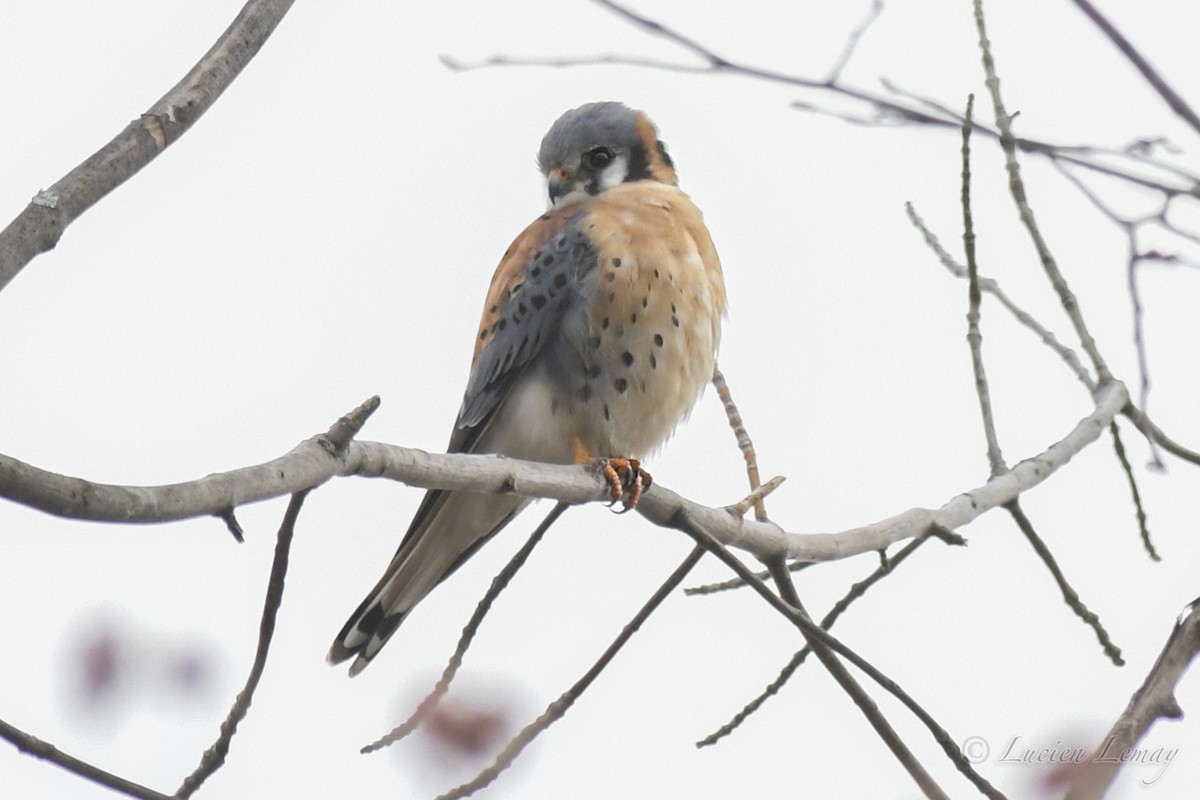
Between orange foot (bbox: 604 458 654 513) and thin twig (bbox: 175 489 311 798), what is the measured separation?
1277 mm

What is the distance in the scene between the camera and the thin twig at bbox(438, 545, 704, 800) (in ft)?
8.56

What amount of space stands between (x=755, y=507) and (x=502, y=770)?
106cm

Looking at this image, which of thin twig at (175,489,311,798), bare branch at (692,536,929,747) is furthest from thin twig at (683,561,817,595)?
thin twig at (175,489,311,798)

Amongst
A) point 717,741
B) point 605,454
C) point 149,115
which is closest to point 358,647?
point 605,454

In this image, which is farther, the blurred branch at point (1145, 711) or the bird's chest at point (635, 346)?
the bird's chest at point (635, 346)

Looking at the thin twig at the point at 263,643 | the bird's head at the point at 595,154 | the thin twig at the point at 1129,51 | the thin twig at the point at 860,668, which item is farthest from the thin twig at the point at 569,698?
the bird's head at the point at 595,154

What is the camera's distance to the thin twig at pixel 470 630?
8.82 ft

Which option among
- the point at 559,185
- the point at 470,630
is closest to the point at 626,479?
the point at 470,630

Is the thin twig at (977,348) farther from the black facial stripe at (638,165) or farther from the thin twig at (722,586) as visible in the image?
the black facial stripe at (638,165)

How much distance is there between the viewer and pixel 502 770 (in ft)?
8.54

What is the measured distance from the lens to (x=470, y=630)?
2.99m

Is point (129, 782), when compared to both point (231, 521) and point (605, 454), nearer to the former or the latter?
Result: point (231, 521)

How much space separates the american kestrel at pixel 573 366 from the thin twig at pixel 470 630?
1.02 metres

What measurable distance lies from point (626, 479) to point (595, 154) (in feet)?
5.97
